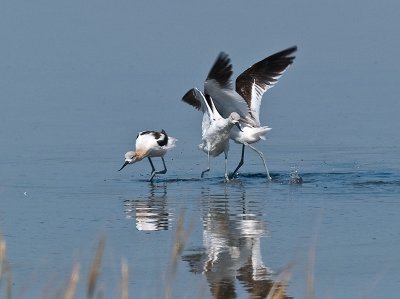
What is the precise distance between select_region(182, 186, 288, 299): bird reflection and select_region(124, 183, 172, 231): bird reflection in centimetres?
39

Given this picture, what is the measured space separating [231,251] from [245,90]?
21.7 feet

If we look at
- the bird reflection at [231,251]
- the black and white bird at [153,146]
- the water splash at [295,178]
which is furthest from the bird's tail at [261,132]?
the bird reflection at [231,251]

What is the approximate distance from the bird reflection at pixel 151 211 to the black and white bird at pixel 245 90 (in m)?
1.66

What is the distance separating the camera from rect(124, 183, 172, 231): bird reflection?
32.7 feet

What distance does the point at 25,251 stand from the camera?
8.65 m

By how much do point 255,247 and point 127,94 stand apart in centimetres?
1080

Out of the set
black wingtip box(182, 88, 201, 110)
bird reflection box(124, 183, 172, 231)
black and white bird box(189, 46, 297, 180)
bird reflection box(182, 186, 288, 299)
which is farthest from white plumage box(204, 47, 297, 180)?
bird reflection box(182, 186, 288, 299)

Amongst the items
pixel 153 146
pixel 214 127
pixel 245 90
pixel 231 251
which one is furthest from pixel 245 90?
pixel 231 251

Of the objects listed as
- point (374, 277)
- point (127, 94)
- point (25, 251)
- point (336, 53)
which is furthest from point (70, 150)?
point (336, 53)

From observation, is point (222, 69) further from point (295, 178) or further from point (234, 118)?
point (295, 178)

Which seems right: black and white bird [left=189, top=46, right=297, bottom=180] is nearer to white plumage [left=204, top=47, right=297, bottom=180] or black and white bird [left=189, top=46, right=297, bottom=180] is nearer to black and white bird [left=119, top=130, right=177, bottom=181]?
white plumage [left=204, top=47, right=297, bottom=180]

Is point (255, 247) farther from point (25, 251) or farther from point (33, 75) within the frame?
point (33, 75)

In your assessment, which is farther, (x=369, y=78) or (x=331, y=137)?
(x=369, y=78)

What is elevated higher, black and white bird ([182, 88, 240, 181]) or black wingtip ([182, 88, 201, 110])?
black wingtip ([182, 88, 201, 110])
